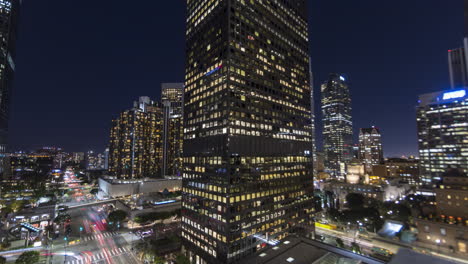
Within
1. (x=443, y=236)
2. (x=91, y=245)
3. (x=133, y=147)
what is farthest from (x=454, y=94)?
(x=133, y=147)

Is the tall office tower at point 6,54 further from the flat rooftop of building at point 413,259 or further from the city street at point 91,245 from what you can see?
the flat rooftop of building at point 413,259

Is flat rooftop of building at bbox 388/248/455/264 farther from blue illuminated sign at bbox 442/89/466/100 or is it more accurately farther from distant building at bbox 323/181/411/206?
blue illuminated sign at bbox 442/89/466/100

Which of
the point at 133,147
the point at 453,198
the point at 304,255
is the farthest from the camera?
the point at 133,147

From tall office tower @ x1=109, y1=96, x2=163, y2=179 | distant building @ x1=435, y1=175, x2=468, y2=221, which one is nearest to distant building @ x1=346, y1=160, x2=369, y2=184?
distant building @ x1=435, y1=175, x2=468, y2=221

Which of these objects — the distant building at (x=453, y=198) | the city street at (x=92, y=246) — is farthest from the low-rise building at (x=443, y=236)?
the city street at (x=92, y=246)

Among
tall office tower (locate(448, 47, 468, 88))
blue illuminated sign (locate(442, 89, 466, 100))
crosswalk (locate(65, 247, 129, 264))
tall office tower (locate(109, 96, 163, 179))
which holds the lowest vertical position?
crosswalk (locate(65, 247, 129, 264))

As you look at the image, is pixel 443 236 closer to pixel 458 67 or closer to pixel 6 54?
pixel 6 54
